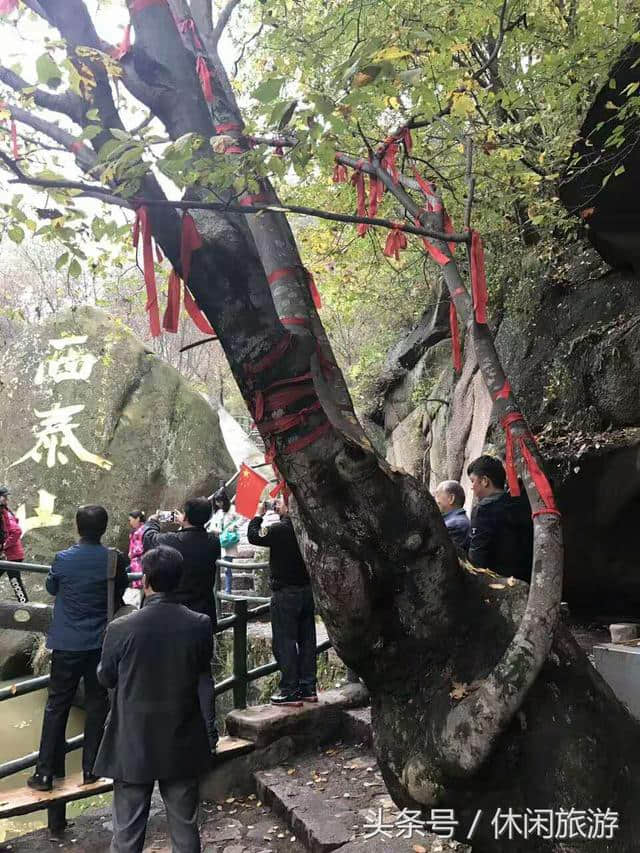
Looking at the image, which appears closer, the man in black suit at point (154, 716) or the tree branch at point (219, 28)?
the man in black suit at point (154, 716)

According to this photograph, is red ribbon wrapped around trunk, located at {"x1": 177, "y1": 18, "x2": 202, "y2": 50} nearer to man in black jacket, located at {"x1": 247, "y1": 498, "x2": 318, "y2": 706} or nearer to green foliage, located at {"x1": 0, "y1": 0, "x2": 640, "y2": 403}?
green foliage, located at {"x1": 0, "y1": 0, "x2": 640, "y2": 403}

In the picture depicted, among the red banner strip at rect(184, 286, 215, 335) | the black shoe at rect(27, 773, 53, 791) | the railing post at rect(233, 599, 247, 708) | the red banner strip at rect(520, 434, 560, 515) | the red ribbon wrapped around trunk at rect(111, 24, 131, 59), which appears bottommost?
the black shoe at rect(27, 773, 53, 791)

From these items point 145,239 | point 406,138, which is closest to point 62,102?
point 145,239

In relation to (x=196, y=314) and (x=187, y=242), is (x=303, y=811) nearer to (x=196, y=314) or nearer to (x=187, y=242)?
(x=196, y=314)

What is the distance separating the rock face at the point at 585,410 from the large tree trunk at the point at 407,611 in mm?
3412

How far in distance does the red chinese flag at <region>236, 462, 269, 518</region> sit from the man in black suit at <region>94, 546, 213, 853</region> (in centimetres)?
290

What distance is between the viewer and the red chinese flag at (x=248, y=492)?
620 cm

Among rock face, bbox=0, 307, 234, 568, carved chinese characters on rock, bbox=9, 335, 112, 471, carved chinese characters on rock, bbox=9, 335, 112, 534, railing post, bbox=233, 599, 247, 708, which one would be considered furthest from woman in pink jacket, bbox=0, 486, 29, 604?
railing post, bbox=233, 599, 247, 708

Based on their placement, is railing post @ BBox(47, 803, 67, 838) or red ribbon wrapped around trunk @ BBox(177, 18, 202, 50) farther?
railing post @ BBox(47, 803, 67, 838)

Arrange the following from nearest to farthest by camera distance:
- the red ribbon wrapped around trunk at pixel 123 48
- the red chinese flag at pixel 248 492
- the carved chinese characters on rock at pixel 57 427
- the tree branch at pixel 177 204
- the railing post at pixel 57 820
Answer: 1. the tree branch at pixel 177 204
2. the red ribbon wrapped around trunk at pixel 123 48
3. the railing post at pixel 57 820
4. the red chinese flag at pixel 248 492
5. the carved chinese characters on rock at pixel 57 427

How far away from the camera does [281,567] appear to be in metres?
5.08

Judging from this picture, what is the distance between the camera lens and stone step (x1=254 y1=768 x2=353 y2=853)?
380 cm

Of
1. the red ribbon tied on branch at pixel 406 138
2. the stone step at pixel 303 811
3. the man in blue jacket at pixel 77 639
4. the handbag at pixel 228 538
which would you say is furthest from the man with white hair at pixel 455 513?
the handbag at pixel 228 538

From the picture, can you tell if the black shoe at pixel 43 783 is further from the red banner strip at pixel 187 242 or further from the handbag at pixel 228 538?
the handbag at pixel 228 538
